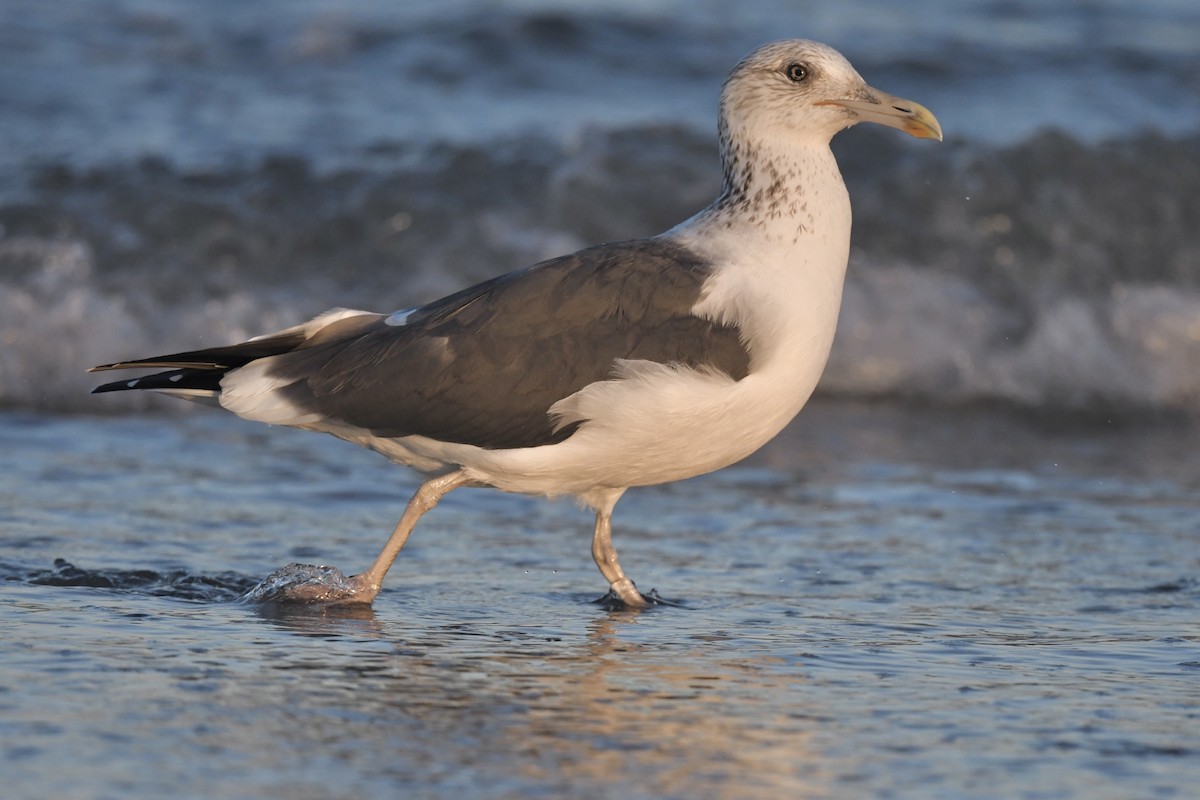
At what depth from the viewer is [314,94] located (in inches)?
501

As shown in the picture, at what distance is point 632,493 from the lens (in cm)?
724

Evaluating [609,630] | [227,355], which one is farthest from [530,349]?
[227,355]

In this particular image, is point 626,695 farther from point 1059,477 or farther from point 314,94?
point 314,94

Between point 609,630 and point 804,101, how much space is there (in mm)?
1705

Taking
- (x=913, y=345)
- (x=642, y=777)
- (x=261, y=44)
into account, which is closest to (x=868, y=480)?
(x=913, y=345)

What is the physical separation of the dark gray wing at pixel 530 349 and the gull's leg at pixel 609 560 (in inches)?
21.8

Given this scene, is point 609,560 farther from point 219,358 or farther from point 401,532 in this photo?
point 219,358

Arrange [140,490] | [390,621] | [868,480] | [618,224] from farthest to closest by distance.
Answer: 1. [618,224]
2. [868,480]
3. [140,490]
4. [390,621]

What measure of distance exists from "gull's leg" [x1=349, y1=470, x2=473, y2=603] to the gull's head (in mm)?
1369

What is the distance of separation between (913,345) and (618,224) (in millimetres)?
2091

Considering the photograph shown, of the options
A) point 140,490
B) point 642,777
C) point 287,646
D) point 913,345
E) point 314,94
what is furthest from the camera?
point 314,94

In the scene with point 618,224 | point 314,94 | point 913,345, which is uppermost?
point 314,94

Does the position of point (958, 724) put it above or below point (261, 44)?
below

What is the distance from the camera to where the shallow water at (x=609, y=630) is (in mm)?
3711
